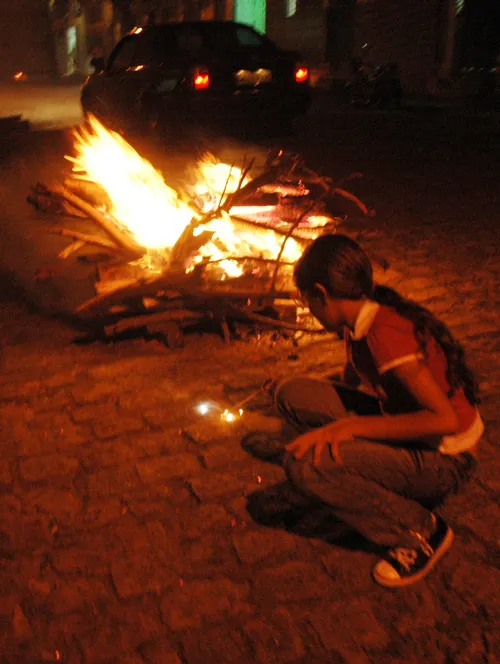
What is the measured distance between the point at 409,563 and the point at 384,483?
34 cm

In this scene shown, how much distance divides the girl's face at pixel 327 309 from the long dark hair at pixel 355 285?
0.08ft

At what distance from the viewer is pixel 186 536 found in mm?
→ 3078

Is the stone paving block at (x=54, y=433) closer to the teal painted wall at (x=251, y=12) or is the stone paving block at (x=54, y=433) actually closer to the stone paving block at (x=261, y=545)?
the stone paving block at (x=261, y=545)

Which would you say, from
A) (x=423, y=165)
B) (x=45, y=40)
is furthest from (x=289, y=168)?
(x=45, y=40)

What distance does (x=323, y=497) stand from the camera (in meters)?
2.79

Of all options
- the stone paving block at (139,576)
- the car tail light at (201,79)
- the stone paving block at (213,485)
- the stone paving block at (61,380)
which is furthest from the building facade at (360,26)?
the stone paving block at (139,576)

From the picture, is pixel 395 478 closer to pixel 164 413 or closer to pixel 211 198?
pixel 164 413

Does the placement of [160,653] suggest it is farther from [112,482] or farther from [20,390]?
[20,390]

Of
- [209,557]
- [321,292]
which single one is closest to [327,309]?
[321,292]

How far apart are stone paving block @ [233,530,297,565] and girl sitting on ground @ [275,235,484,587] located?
0.33 m

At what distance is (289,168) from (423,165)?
578 centimetres

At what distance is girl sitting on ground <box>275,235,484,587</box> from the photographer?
2.52 m

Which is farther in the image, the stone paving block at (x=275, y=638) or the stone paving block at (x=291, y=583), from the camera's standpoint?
the stone paving block at (x=291, y=583)

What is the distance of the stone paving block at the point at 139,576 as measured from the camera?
280cm
